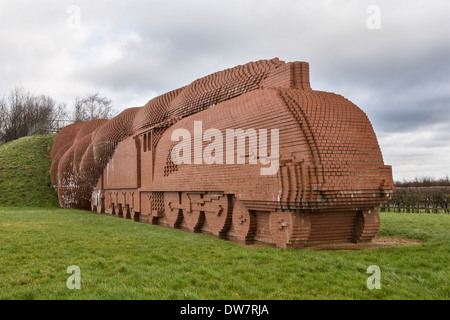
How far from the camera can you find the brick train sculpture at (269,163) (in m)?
6.58

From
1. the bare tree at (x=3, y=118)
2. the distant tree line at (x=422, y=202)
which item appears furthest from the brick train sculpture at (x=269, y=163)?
the bare tree at (x=3, y=118)

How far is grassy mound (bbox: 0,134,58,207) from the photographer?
904 inches

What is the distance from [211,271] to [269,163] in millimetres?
2677

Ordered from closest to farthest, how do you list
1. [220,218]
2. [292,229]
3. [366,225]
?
[292,229], [366,225], [220,218]

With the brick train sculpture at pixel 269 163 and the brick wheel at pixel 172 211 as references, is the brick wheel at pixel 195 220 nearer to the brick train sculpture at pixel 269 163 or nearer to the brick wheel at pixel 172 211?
the brick train sculpture at pixel 269 163

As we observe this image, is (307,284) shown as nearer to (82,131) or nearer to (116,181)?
(116,181)

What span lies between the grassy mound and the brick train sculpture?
14340 millimetres

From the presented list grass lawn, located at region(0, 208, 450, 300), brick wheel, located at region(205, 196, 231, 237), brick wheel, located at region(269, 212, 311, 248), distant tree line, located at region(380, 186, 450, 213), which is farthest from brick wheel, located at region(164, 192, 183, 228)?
distant tree line, located at region(380, 186, 450, 213)

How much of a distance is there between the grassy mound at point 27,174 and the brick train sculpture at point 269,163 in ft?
47.0

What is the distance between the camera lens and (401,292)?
3.92m

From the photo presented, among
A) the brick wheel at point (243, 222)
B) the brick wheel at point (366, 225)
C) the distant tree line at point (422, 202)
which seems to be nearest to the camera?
the brick wheel at point (366, 225)

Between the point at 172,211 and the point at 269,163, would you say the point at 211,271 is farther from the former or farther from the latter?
the point at 172,211

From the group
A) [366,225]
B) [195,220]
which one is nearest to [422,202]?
[366,225]

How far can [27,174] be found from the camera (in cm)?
2552
